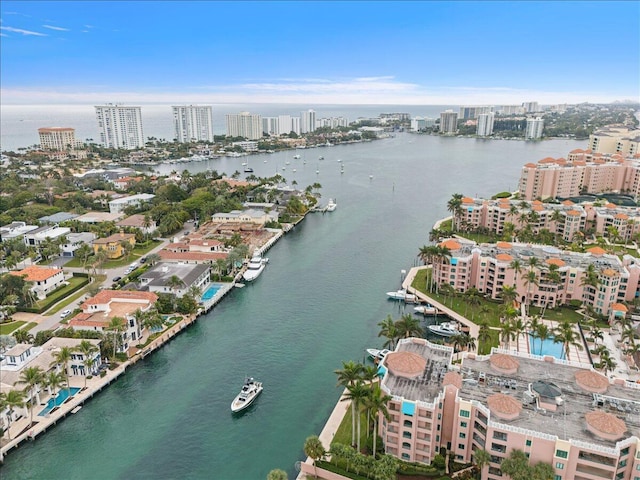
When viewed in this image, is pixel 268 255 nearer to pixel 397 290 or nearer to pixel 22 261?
pixel 397 290

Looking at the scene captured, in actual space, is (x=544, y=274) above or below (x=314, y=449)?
above

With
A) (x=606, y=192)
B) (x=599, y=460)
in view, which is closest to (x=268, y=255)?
(x=599, y=460)

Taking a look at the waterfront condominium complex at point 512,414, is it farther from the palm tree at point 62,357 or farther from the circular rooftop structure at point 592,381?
the palm tree at point 62,357

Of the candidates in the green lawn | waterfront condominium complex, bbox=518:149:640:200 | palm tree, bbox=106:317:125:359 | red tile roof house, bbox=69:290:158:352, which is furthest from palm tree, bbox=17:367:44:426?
waterfront condominium complex, bbox=518:149:640:200

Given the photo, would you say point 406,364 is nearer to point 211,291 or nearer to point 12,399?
point 12,399

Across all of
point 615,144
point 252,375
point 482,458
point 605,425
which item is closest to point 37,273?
point 252,375

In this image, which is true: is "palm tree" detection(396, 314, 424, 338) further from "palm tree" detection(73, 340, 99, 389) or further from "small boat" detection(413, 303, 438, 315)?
"palm tree" detection(73, 340, 99, 389)
